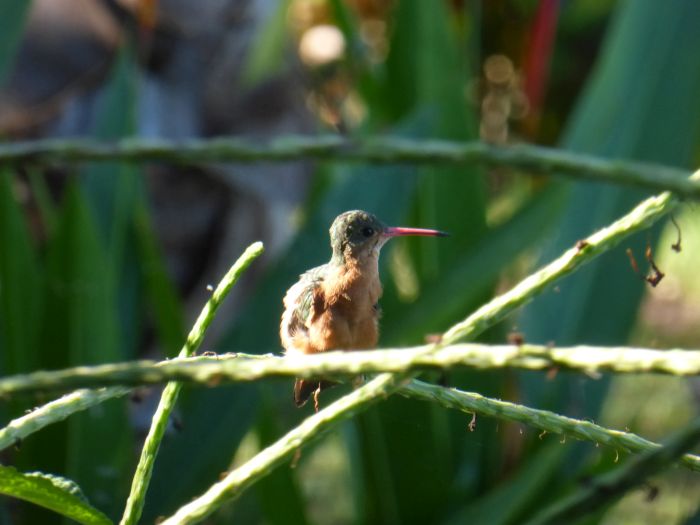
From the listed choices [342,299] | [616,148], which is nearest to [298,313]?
[342,299]

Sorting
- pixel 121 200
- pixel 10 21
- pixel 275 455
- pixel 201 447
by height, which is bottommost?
pixel 275 455

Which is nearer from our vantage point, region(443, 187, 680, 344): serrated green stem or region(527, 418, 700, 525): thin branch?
region(527, 418, 700, 525): thin branch

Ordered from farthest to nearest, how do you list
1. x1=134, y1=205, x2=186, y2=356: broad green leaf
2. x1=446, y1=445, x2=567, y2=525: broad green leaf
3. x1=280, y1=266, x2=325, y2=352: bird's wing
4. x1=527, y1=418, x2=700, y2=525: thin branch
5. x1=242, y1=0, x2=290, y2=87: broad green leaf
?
x1=242, y1=0, x2=290, y2=87: broad green leaf, x1=134, y1=205, x2=186, y2=356: broad green leaf, x1=446, y1=445, x2=567, y2=525: broad green leaf, x1=280, y1=266, x2=325, y2=352: bird's wing, x1=527, y1=418, x2=700, y2=525: thin branch

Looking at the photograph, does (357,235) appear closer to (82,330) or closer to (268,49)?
(82,330)

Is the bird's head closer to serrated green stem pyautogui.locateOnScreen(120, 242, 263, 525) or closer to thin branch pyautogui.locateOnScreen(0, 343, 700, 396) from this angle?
serrated green stem pyautogui.locateOnScreen(120, 242, 263, 525)

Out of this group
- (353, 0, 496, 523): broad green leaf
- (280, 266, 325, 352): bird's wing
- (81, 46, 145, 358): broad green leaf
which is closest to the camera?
(280, 266, 325, 352): bird's wing

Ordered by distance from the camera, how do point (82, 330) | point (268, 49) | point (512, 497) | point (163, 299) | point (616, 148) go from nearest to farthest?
1. point (512, 497)
2. point (82, 330)
3. point (163, 299)
4. point (616, 148)
5. point (268, 49)

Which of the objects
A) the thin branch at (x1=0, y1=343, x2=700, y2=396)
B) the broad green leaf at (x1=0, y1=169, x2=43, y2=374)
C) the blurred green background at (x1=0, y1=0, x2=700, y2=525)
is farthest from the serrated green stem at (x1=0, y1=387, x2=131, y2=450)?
the broad green leaf at (x1=0, y1=169, x2=43, y2=374)
